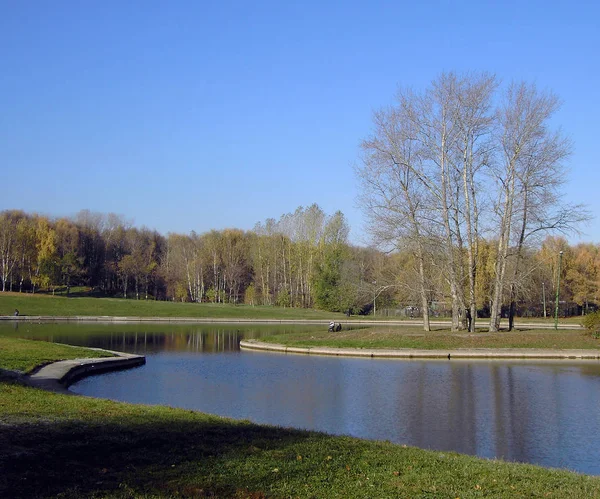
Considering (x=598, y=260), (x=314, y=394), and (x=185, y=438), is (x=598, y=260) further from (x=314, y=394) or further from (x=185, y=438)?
(x=185, y=438)

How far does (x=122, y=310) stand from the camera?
208ft

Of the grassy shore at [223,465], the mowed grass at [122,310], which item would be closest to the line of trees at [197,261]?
the mowed grass at [122,310]

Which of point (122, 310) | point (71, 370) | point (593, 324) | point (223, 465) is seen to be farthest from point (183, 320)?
point (223, 465)

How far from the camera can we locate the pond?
13594 millimetres

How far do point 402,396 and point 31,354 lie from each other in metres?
13.5

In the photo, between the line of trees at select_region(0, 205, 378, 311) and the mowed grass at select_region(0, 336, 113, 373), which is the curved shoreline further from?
the line of trees at select_region(0, 205, 378, 311)

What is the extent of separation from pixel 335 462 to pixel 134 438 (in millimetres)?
3245

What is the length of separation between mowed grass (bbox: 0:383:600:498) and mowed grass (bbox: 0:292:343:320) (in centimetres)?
5231

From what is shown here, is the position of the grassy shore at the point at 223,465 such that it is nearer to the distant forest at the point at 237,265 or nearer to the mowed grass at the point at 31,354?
the mowed grass at the point at 31,354

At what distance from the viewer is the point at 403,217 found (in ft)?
116

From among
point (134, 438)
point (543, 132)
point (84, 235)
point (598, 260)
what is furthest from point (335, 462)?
point (84, 235)

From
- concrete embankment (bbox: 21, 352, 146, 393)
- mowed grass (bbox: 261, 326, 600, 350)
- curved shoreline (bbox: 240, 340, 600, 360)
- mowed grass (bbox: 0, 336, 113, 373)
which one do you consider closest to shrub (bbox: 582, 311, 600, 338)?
mowed grass (bbox: 261, 326, 600, 350)

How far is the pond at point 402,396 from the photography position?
13.6 metres

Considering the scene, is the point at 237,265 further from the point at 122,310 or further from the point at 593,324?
the point at 593,324
